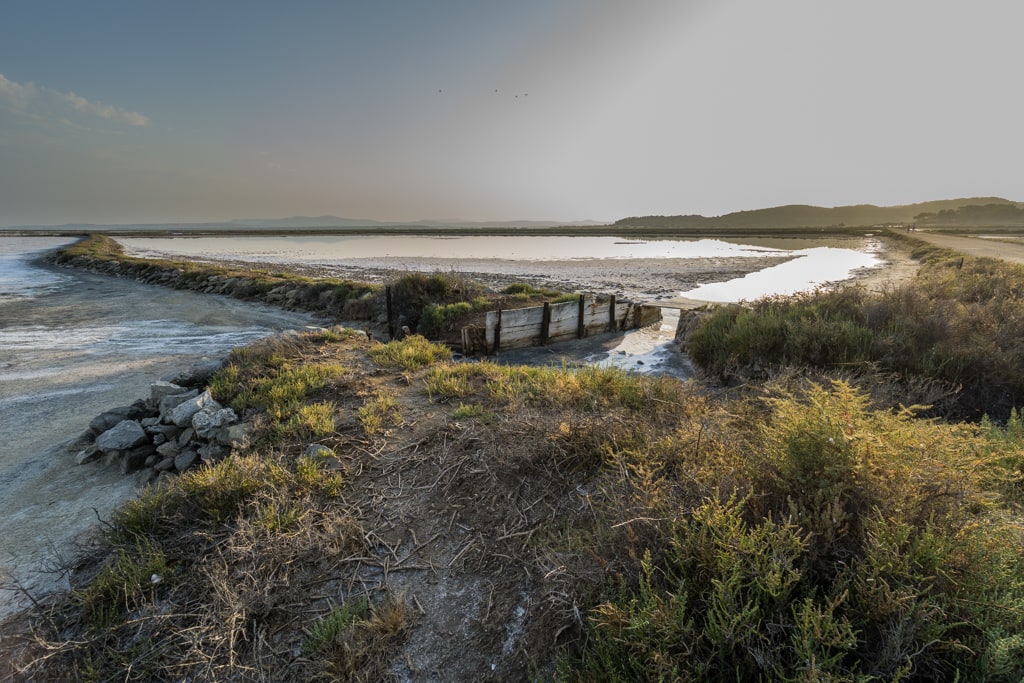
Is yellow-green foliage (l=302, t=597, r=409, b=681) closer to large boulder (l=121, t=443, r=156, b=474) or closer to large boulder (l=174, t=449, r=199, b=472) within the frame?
large boulder (l=174, t=449, r=199, b=472)

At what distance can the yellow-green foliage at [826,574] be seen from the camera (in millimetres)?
1770

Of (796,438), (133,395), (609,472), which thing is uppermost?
(796,438)

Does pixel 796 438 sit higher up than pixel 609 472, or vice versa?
pixel 796 438

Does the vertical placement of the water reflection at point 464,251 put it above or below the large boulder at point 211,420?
above

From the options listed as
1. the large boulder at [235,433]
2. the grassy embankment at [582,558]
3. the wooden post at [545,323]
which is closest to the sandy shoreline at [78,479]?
the wooden post at [545,323]

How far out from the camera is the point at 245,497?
12.9 feet

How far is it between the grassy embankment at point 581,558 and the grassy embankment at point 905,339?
3230mm

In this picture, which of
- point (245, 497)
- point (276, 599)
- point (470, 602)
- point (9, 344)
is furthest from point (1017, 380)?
point (9, 344)

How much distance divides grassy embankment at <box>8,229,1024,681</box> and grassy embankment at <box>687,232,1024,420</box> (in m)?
3.23

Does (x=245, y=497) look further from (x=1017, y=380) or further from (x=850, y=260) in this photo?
(x=850, y=260)

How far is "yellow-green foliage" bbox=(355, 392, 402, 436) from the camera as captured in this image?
535cm

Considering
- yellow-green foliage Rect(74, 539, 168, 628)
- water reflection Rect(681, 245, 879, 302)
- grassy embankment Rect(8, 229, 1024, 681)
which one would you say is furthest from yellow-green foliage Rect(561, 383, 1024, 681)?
water reflection Rect(681, 245, 879, 302)

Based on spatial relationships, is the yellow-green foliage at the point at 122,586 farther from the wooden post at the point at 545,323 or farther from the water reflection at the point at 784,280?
the water reflection at the point at 784,280

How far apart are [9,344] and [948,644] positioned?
19.0 m
